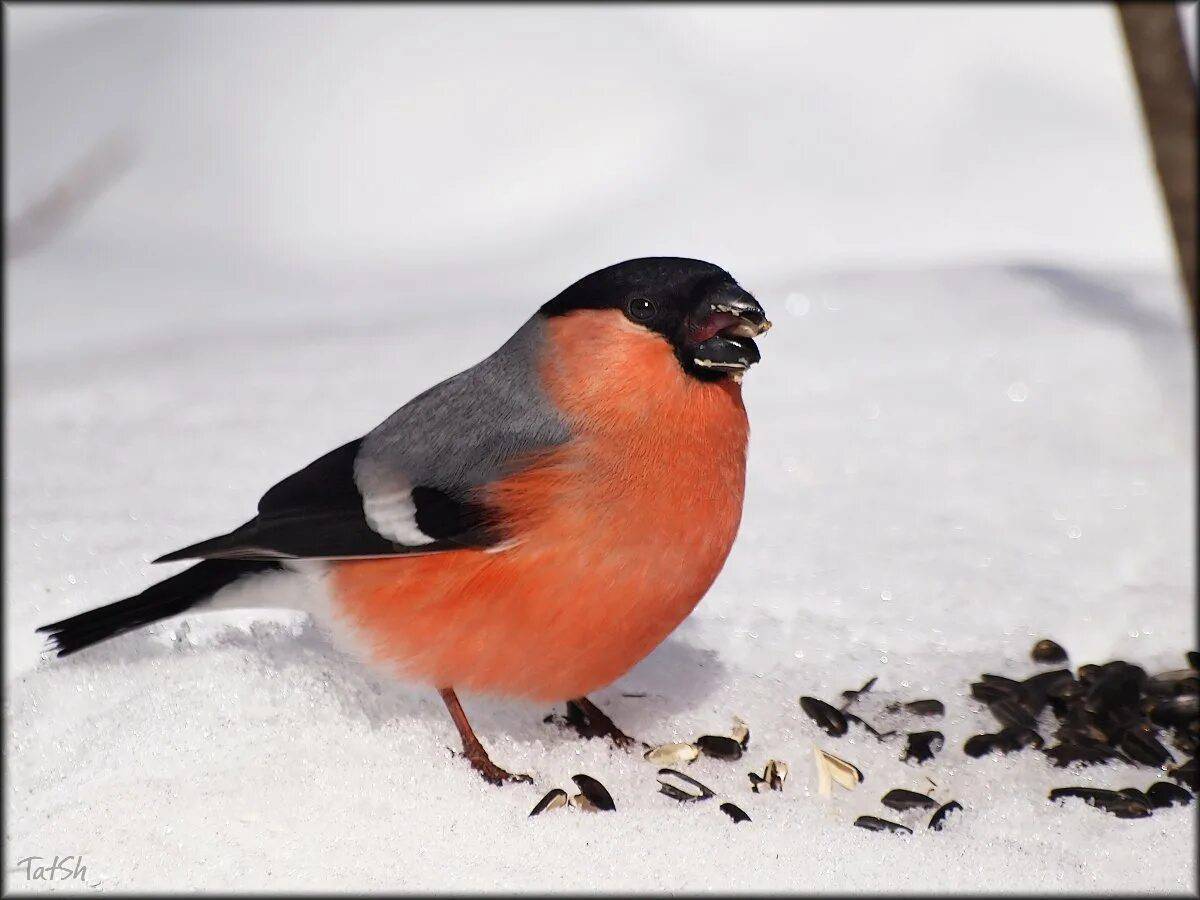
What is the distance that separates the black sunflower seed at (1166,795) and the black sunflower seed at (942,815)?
0.40 metres

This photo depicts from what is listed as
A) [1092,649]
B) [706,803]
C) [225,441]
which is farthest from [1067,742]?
[225,441]

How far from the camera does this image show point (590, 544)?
2877 mm

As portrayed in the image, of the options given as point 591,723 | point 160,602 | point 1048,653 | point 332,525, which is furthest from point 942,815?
point 160,602

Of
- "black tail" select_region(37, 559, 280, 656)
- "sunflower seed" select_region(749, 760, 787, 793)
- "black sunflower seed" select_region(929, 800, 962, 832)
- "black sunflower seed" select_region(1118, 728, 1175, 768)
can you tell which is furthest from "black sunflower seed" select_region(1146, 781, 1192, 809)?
"black tail" select_region(37, 559, 280, 656)

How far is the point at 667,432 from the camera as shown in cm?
292

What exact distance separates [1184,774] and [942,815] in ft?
1.97

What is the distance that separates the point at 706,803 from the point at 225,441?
8.18 ft

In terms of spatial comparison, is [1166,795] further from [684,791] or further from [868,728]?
[684,791]

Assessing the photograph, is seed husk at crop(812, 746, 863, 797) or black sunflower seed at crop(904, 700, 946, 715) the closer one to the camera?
seed husk at crop(812, 746, 863, 797)

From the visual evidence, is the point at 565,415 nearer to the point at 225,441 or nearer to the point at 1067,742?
the point at 1067,742

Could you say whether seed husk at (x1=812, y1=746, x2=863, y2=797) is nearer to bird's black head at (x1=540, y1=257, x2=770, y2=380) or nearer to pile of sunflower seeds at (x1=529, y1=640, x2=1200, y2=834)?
pile of sunflower seeds at (x1=529, y1=640, x2=1200, y2=834)

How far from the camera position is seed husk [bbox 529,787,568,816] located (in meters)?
2.94

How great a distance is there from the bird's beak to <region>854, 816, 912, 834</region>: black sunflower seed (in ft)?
2.95

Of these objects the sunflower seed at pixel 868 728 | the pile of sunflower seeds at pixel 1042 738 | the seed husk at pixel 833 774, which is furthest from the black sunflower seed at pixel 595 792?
the sunflower seed at pixel 868 728
